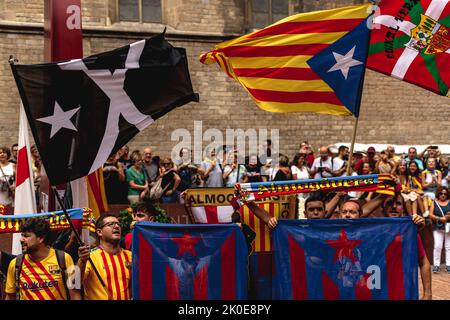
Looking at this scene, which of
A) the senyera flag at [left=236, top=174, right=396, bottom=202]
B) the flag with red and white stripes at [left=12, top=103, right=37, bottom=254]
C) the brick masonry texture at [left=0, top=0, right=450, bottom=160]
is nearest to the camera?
the senyera flag at [left=236, top=174, right=396, bottom=202]

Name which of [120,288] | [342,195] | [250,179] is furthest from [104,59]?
[250,179]

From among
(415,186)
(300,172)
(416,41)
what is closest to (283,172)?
(300,172)

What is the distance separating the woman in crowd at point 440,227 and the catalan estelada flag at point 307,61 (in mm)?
4385

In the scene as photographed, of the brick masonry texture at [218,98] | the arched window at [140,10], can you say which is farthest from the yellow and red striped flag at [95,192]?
the arched window at [140,10]

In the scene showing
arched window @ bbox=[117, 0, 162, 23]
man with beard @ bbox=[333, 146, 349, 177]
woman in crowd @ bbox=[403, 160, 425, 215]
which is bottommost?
woman in crowd @ bbox=[403, 160, 425, 215]

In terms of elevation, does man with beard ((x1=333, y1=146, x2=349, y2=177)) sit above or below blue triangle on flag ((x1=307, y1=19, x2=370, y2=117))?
below

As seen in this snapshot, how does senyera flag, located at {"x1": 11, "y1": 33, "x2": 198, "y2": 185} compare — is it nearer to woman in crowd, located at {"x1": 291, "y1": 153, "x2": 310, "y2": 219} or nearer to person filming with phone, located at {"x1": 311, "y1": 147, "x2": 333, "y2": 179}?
woman in crowd, located at {"x1": 291, "y1": 153, "x2": 310, "y2": 219}

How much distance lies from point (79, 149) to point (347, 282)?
8.19ft

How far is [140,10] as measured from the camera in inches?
808

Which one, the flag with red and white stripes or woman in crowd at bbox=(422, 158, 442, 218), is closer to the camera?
the flag with red and white stripes

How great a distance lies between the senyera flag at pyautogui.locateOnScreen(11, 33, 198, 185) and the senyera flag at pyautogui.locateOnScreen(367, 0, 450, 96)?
273cm

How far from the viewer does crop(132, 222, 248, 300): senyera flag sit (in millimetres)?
6090

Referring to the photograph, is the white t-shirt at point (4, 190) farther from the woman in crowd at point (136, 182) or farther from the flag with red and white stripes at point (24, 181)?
the flag with red and white stripes at point (24, 181)

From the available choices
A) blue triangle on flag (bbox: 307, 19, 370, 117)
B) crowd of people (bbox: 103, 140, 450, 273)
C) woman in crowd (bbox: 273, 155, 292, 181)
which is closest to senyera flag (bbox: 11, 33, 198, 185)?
blue triangle on flag (bbox: 307, 19, 370, 117)
